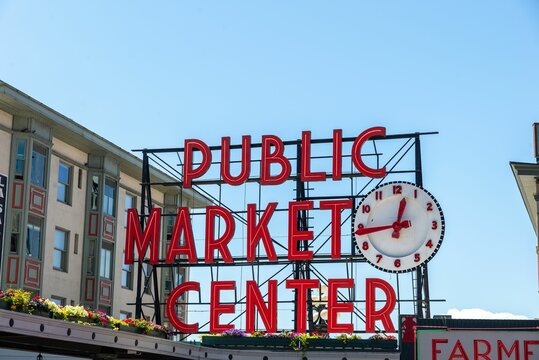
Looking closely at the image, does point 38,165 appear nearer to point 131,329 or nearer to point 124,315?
point 124,315

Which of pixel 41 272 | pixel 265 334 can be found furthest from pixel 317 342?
pixel 41 272

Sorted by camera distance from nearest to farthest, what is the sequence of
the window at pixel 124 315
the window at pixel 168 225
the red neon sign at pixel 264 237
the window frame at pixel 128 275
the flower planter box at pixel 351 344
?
1. the flower planter box at pixel 351 344
2. the red neon sign at pixel 264 237
3. the window at pixel 124 315
4. the window frame at pixel 128 275
5. the window at pixel 168 225

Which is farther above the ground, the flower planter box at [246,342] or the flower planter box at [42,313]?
the flower planter box at [42,313]

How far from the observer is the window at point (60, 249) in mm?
51562

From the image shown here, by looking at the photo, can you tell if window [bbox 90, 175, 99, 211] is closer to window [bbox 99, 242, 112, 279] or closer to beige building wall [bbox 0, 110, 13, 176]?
window [bbox 99, 242, 112, 279]

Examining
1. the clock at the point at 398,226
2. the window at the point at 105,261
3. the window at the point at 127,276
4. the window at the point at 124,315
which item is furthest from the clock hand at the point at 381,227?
the window at the point at 127,276

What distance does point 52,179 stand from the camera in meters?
50.9

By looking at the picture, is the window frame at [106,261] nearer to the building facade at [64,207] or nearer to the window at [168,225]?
the building facade at [64,207]

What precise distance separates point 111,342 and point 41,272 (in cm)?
1640

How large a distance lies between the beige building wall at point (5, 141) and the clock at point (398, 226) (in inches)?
628

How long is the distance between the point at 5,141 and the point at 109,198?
10.5 metres

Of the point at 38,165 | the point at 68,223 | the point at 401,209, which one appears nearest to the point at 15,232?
the point at 38,165

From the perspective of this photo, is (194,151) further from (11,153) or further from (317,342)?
(317,342)

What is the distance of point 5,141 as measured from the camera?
4716 centimetres
